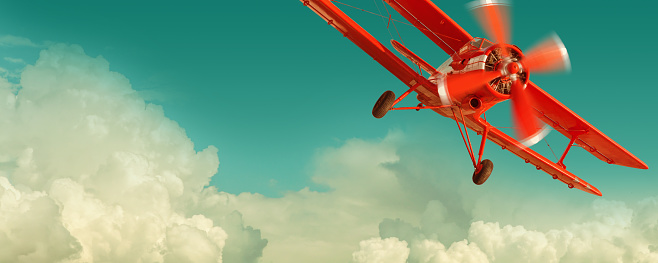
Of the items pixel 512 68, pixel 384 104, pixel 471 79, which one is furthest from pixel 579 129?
pixel 384 104

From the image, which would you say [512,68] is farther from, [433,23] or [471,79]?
[433,23]

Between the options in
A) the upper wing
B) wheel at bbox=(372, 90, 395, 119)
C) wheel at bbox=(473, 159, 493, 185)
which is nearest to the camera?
wheel at bbox=(372, 90, 395, 119)

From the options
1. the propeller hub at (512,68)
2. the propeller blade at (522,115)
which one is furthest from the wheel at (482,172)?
the propeller hub at (512,68)

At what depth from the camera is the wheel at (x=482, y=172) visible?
16.8m

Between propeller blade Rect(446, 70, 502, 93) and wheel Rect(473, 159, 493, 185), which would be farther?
wheel Rect(473, 159, 493, 185)

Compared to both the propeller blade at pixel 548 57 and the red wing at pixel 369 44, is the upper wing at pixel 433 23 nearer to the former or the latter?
the red wing at pixel 369 44

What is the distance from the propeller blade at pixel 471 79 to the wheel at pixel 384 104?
5.57 feet

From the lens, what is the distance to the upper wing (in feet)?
54.2

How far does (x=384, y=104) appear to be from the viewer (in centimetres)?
1588

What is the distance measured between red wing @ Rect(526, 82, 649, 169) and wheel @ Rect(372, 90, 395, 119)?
217 inches

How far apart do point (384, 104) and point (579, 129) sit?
878 cm

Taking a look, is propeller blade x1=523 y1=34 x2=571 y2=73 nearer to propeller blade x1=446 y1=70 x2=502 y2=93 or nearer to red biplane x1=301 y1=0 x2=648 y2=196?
red biplane x1=301 y1=0 x2=648 y2=196

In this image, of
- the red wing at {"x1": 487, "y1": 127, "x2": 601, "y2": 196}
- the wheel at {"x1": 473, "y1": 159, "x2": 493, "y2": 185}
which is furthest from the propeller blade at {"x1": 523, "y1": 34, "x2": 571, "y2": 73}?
the red wing at {"x1": 487, "y1": 127, "x2": 601, "y2": 196}

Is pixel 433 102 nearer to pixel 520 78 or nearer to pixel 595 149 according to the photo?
pixel 520 78
